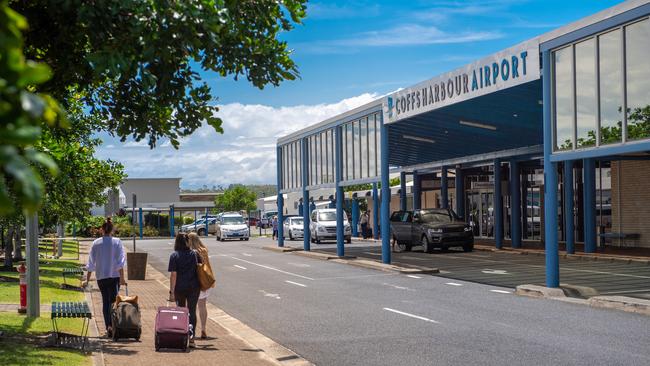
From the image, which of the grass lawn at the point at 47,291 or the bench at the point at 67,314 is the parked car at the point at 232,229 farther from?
the bench at the point at 67,314

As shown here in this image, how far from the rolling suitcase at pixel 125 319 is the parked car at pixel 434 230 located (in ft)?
74.2

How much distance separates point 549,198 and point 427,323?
6075 millimetres

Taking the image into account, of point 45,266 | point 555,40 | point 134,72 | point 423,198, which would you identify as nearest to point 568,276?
point 555,40

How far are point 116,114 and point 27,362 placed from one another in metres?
3.13

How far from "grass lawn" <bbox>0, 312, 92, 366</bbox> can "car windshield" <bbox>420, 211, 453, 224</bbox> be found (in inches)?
855

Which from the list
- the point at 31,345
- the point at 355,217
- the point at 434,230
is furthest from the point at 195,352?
the point at 355,217

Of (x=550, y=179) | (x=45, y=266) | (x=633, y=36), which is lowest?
(x=45, y=266)

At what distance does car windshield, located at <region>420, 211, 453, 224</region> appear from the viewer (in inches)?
1328

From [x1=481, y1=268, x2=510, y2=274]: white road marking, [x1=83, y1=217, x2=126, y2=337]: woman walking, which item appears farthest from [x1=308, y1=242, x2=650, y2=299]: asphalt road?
[x1=83, y1=217, x2=126, y2=337]: woman walking

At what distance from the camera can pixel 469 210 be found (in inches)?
1828

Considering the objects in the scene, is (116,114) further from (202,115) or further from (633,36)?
(633,36)

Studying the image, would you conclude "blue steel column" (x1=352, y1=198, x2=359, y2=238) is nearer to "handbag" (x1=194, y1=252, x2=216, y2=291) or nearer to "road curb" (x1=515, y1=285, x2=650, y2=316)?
"road curb" (x1=515, y1=285, x2=650, y2=316)

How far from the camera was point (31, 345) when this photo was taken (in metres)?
10.5

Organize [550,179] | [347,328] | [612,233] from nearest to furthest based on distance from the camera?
[347,328] → [550,179] → [612,233]
